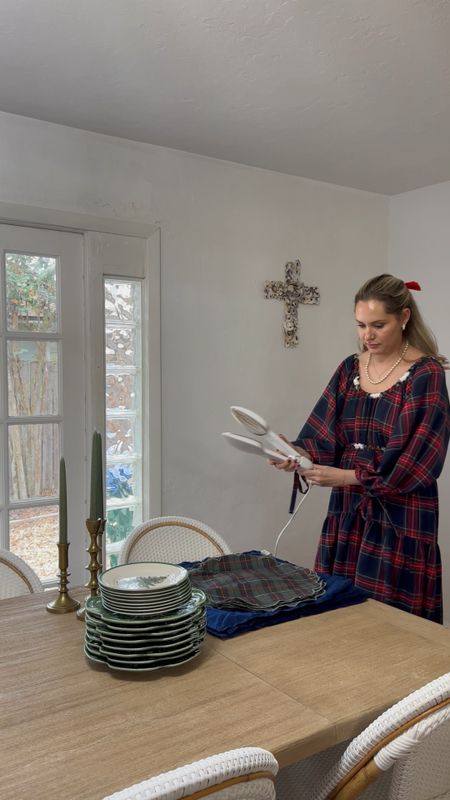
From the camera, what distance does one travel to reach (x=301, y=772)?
1320 mm

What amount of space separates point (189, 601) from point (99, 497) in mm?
278

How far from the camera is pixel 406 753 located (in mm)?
1011

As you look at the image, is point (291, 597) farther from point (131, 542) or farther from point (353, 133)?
point (353, 133)

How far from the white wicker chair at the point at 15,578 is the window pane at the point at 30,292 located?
1138mm

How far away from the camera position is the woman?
6.73 ft

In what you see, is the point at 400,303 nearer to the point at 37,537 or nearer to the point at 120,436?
the point at 120,436

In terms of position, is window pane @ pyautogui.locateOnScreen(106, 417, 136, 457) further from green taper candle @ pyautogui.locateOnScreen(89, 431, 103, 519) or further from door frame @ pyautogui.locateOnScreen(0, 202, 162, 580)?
green taper candle @ pyautogui.locateOnScreen(89, 431, 103, 519)

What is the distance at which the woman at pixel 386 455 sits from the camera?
2.05m

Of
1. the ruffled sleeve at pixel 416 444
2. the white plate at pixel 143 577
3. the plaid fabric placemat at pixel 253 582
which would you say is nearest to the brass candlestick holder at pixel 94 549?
the white plate at pixel 143 577

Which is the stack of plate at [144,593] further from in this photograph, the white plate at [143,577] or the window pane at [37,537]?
the window pane at [37,537]

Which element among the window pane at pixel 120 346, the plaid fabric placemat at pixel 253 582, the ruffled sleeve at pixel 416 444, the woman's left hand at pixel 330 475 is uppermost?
the window pane at pixel 120 346

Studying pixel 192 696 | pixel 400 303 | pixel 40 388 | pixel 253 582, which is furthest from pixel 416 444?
pixel 40 388

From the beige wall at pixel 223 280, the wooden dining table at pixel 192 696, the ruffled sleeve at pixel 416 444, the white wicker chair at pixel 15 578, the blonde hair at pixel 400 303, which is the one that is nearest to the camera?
the wooden dining table at pixel 192 696

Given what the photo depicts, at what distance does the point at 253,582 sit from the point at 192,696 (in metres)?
0.51
